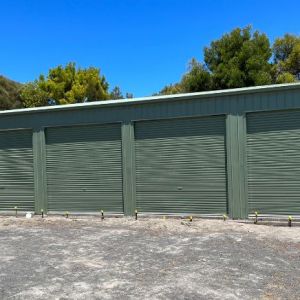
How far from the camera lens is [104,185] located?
1441 cm

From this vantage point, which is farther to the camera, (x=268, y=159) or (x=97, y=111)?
(x=97, y=111)

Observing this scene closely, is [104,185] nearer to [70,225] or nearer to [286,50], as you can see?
[70,225]

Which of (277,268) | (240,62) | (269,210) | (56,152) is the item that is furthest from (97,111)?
(240,62)

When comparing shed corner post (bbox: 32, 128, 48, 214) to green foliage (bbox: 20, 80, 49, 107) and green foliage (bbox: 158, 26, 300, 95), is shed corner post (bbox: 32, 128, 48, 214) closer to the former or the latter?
green foliage (bbox: 158, 26, 300, 95)

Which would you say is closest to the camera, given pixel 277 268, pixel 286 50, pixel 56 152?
pixel 277 268

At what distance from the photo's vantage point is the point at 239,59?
29.3 m

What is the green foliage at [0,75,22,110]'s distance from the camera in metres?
50.2

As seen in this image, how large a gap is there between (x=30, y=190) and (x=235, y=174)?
7278mm

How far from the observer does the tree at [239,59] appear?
28516 millimetres

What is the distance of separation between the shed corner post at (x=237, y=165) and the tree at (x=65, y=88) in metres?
26.7

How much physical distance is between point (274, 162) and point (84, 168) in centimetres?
616

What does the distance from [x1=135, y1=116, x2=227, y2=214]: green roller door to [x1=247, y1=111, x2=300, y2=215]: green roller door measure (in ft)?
2.84

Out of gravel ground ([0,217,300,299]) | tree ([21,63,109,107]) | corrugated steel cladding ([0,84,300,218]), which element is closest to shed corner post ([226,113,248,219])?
corrugated steel cladding ([0,84,300,218])

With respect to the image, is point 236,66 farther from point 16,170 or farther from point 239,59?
point 16,170
